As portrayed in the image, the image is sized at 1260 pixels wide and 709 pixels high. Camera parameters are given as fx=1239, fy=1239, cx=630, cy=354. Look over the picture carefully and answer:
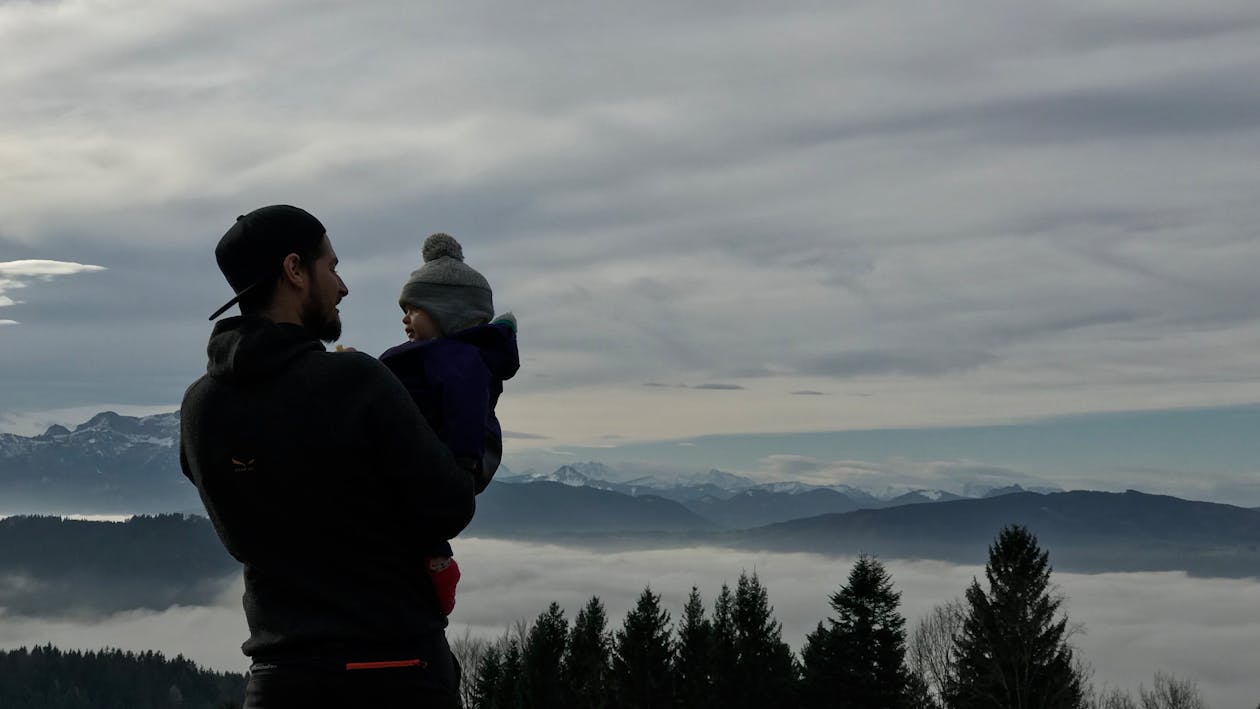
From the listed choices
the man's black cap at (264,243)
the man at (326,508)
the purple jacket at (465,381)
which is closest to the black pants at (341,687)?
the man at (326,508)

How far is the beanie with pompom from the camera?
3.56 metres

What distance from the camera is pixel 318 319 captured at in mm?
3178

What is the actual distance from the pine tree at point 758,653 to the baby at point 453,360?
200 ft

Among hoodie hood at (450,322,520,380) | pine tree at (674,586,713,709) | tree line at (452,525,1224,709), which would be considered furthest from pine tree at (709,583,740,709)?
hoodie hood at (450,322,520,380)

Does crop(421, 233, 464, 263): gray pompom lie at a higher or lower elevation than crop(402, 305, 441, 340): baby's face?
higher

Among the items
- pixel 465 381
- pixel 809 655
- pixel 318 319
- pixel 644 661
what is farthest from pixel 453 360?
pixel 644 661

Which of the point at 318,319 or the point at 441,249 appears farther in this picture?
the point at 441,249

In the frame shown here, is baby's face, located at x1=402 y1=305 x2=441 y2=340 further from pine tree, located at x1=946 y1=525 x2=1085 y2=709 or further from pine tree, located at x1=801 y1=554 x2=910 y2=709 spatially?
pine tree, located at x1=801 y1=554 x2=910 y2=709

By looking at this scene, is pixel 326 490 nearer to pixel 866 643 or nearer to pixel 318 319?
pixel 318 319

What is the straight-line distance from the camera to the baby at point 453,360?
3129mm

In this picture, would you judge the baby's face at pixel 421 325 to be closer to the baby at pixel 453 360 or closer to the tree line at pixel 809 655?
the baby at pixel 453 360

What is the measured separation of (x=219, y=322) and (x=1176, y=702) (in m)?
110

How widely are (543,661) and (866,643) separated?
18105 mm

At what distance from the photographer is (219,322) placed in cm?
316
